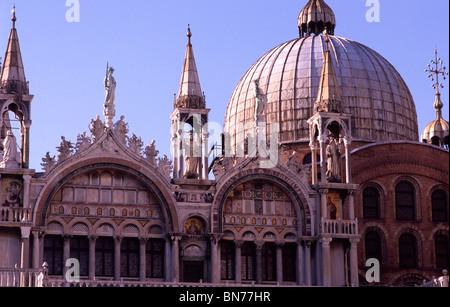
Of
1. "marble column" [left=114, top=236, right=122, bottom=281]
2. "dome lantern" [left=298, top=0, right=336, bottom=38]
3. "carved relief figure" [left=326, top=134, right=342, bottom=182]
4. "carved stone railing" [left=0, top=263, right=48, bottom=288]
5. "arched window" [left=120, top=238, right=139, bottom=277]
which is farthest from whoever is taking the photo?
"dome lantern" [left=298, top=0, right=336, bottom=38]

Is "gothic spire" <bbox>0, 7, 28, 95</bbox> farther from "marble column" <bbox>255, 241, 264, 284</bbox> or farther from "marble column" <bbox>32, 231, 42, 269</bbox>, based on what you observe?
"marble column" <bbox>255, 241, 264, 284</bbox>

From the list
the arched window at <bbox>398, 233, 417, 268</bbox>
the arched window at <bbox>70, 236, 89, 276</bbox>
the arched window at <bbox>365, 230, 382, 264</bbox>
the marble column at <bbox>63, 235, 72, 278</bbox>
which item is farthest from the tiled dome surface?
the marble column at <bbox>63, 235, 72, 278</bbox>

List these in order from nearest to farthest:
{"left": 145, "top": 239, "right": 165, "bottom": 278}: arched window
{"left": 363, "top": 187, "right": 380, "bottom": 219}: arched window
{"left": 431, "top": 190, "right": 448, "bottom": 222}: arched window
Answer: {"left": 145, "top": 239, "right": 165, "bottom": 278}: arched window, {"left": 363, "top": 187, "right": 380, "bottom": 219}: arched window, {"left": 431, "top": 190, "right": 448, "bottom": 222}: arched window

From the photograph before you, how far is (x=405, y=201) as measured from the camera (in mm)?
53469

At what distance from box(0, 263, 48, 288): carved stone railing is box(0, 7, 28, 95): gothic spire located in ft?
23.6

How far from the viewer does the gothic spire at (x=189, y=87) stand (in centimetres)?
4691

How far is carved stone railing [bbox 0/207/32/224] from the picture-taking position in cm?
4409

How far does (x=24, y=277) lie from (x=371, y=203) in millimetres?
17426

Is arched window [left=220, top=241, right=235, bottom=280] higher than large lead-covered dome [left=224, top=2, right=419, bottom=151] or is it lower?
lower

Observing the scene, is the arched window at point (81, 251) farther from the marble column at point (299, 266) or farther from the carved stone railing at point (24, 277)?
the marble column at point (299, 266)

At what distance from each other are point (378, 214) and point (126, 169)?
12606 mm
